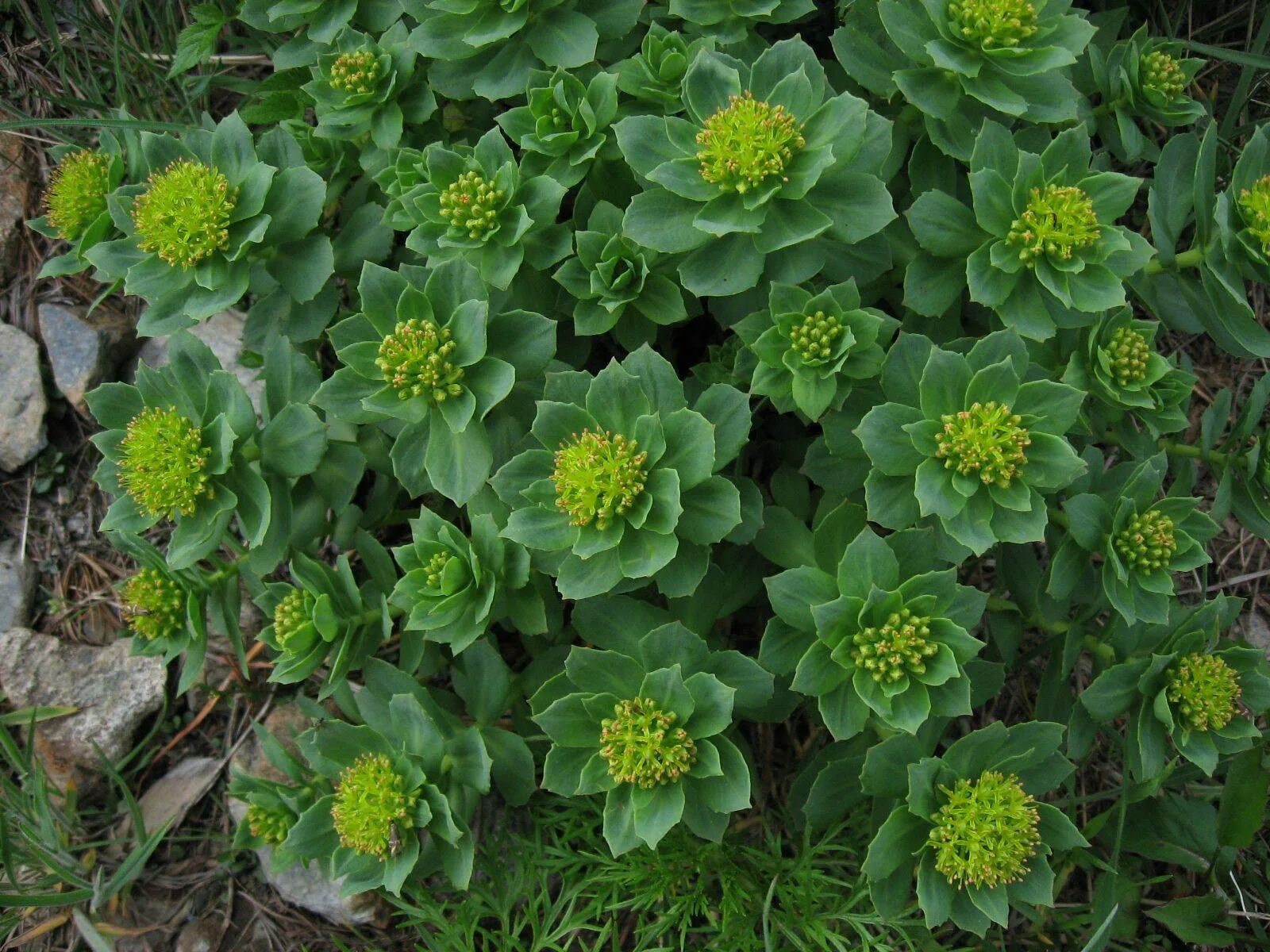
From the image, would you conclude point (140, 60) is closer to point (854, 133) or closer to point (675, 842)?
point (854, 133)

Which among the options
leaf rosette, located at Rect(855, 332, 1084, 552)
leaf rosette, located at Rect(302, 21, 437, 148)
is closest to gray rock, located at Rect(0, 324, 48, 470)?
leaf rosette, located at Rect(302, 21, 437, 148)

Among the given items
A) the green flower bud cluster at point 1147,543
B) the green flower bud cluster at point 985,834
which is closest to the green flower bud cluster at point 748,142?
the green flower bud cluster at point 1147,543

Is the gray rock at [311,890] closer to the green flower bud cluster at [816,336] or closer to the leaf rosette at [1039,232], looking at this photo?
the green flower bud cluster at [816,336]

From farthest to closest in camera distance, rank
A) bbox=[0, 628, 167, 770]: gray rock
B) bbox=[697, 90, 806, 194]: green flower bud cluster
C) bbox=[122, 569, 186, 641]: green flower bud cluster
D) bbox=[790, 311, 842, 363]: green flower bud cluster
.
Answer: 1. bbox=[0, 628, 167, 770]: gray rock
2. bbox=[122, 569, 186, 641]: green flower bud cluster
3. bbox=[790, 311, 842, 363]: green flower bud cluster
4. bbox=[697, 90, 806, 194]: green flower bud cluster

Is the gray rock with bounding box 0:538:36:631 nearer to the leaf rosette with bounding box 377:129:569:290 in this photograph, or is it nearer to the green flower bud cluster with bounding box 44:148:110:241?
the green flower bud cluster with bounding box 44:148:110:241

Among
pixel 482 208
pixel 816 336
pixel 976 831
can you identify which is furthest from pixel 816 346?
pixel 976 831

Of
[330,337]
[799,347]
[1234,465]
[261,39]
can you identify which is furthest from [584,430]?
[261,39]
